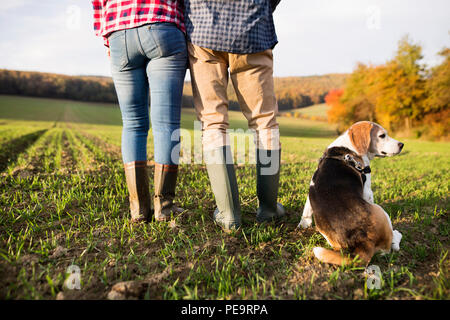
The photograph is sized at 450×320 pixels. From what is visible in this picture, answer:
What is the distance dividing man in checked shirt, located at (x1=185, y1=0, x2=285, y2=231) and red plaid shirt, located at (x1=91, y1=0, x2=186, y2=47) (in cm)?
11

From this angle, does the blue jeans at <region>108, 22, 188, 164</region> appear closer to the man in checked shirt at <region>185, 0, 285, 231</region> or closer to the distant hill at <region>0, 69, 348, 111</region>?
the man in checked shirt at <region>185, 0, 285, 231</region>

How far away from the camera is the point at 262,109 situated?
2.40 m

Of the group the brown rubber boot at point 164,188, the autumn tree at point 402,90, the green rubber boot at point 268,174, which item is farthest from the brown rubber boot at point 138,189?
the autumn tree at point 402,90

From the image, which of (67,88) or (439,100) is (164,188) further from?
(67,88)

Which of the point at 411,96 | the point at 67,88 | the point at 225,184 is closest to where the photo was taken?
the point at 225,184

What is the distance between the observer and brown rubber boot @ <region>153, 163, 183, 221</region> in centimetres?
239

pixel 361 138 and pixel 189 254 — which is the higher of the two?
pixel 361 138

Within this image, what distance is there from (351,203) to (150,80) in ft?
6.61

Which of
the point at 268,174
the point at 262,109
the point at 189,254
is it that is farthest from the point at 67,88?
the point at 189,254

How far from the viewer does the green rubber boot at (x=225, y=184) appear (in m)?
2.26

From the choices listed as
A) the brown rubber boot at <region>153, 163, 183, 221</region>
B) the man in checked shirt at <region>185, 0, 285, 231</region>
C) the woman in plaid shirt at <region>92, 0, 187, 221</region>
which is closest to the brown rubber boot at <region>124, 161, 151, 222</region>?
the woman in plaid shirt at <region>92, 0, 187, 221</region>

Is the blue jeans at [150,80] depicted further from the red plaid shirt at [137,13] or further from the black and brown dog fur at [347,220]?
the black and brown dog fur at [347,220]

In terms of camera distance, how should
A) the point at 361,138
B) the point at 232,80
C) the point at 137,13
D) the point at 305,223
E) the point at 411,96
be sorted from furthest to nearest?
the point at 411,96
the point at 361,138
the point at 305,223
the point at 232,80
the point at 137,13

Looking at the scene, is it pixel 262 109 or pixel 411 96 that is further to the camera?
pixel 411 96
